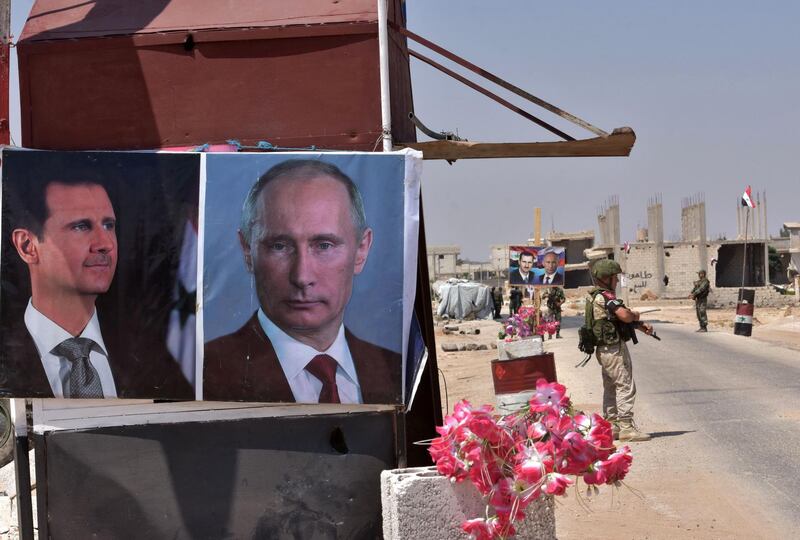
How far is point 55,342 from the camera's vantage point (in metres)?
5.77

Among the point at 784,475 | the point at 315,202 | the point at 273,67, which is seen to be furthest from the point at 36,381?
the point at 784,475

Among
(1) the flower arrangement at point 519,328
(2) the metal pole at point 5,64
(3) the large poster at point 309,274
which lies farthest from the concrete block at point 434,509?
(1) the flower arrangement at point 519,328

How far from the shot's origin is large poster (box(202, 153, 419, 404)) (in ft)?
18.7

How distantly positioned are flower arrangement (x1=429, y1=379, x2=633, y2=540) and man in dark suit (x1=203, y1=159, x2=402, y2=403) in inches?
31.8

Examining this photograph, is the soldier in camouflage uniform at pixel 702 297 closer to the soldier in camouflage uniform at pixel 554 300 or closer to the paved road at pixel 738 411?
the soldier in camouflage uniform at pixel 554 300

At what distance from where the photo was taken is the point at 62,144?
6.21 m

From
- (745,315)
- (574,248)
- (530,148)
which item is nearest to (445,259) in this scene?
(574,248)

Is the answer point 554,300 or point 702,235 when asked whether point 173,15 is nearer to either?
point 554,300

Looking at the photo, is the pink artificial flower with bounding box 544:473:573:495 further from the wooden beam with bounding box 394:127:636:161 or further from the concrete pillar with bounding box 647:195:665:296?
the concrete pillar with bounding box 647:195:665:296

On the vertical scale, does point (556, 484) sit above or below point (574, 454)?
below

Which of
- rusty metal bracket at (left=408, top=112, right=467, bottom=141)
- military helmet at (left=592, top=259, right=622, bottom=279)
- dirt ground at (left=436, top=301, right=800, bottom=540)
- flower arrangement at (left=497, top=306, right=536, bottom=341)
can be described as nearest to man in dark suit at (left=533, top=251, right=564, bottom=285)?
flower arrangement at (left=497, top=306, right=536, bottom=341)

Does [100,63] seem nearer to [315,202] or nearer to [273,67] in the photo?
[273,67]

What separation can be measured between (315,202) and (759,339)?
77.2 feet

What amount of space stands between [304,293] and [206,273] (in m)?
0.56
